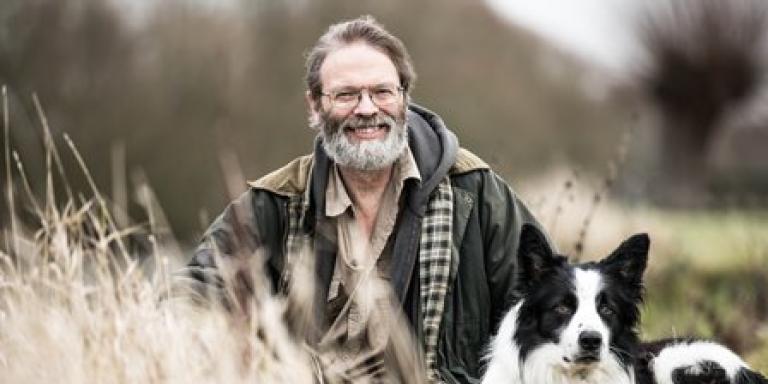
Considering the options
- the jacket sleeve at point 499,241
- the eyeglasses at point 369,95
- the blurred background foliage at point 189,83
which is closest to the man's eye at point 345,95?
the eyeglasses at point 369,95

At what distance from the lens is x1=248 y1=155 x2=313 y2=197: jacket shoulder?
Answer: 17.5 feet

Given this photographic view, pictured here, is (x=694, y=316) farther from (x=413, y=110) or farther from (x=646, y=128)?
(x=646, y=128)

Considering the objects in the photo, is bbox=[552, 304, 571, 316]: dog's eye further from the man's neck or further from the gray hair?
the gray hair

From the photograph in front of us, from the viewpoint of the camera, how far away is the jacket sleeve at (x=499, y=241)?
5.25 meters

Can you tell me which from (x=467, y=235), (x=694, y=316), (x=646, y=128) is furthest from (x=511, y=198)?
(x=646, y=128)

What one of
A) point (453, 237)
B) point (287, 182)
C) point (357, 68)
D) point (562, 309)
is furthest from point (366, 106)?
point (562, 309)

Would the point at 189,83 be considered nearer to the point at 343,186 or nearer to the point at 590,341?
the point at 343,186

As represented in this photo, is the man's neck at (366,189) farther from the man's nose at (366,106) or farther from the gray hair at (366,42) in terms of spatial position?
the gray hair at (366,42)

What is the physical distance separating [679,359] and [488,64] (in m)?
18.9

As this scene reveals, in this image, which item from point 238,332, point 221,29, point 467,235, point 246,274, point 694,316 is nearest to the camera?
point 238,332

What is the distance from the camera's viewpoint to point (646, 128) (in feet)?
126

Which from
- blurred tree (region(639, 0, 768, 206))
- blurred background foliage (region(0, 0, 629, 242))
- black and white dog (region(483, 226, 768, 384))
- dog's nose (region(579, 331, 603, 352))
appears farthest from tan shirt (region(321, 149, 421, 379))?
blurred tree (region(639, 0, 768, 206))

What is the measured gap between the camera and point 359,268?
16.3ft

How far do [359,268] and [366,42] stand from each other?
105 cm
